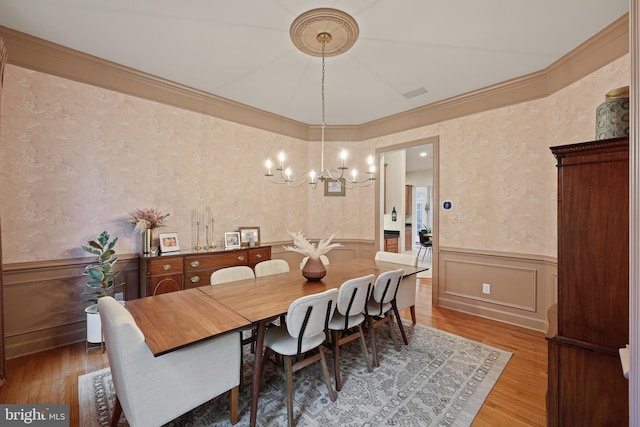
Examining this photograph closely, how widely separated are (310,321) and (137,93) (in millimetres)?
3246

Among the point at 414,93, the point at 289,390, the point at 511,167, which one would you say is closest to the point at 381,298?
the point at 289,390

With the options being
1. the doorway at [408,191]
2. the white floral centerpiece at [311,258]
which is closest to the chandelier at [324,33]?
the white floral centerpiece at [311,258]

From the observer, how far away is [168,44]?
2648mm

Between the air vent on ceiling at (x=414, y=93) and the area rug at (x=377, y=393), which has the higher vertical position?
the air vent on ceiling at (x=414, y=93)

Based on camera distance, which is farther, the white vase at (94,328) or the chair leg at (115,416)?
the white vase at (94,328)

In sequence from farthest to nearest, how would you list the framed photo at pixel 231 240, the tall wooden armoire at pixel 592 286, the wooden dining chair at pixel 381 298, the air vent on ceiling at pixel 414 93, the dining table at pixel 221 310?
the framed photo at pixel 231 240 < the air vent on ceiling at pixel 414 93 < the wooden dining chair at pixel 381 298 < the dining table at pixel 221 310 < the tall wooden armoire at pixel 592 286

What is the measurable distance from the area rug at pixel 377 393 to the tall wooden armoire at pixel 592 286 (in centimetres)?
75

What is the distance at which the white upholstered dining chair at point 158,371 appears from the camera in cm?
136

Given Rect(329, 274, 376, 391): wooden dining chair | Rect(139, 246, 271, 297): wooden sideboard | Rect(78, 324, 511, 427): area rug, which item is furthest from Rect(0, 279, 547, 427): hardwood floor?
Rect(329, 274, 376, 391): wooden dining chair

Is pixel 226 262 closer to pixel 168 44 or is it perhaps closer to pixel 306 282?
pixel 306 282

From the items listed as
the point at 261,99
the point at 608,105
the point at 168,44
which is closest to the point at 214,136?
the point at 261,99

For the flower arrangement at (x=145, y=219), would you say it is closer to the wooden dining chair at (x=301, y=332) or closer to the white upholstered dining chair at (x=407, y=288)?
the wooden dining chair at (x=301, y=332)

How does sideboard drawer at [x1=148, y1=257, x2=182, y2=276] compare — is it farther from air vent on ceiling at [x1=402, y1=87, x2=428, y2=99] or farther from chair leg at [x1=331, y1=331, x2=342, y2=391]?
air vent on ceiling at [x1=402, y1=87, x2=428, y2=99]

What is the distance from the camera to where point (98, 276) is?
2627 millimetres
